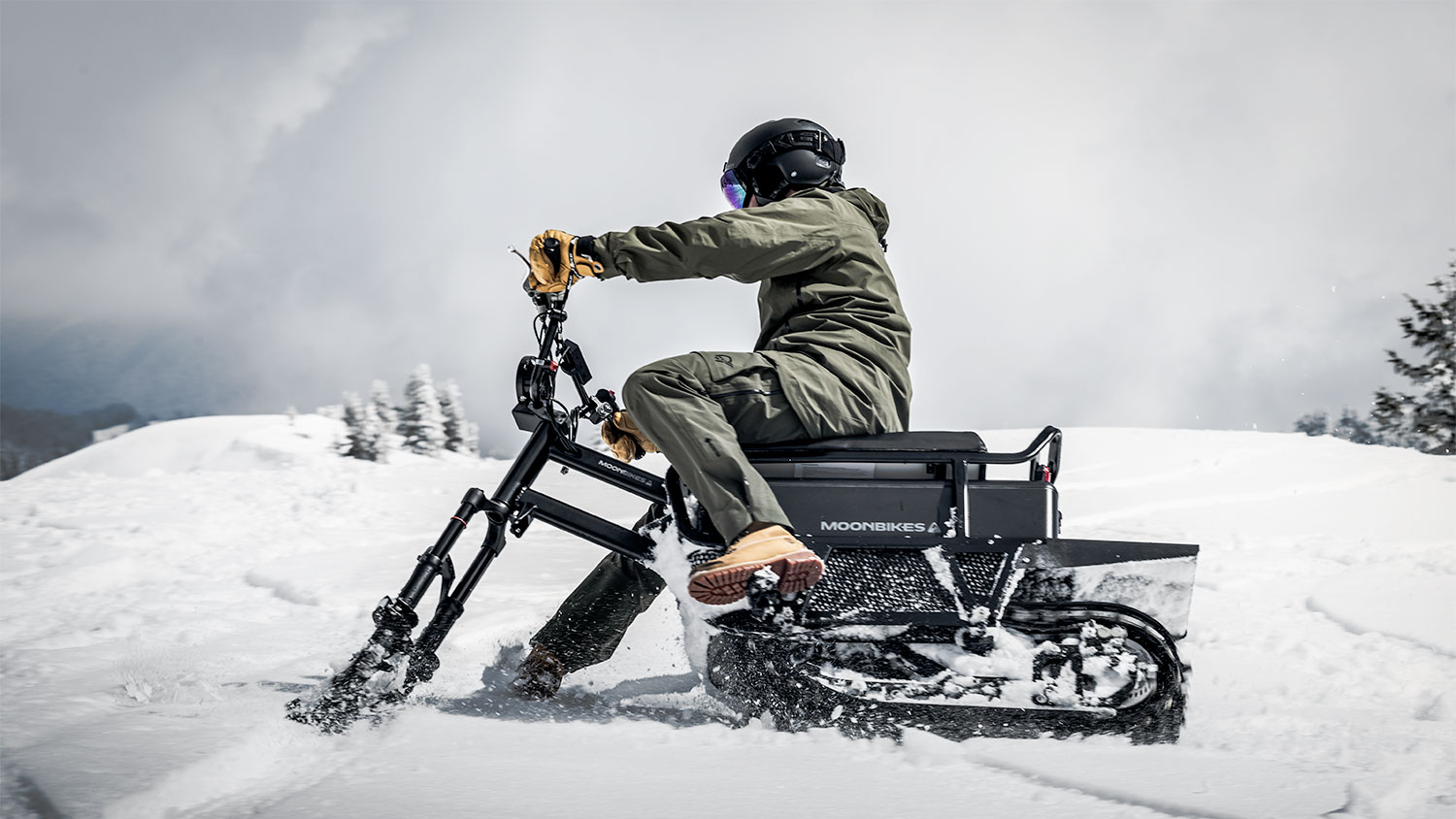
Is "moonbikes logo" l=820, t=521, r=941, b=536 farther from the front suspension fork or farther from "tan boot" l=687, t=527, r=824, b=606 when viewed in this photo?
the front suspension fork

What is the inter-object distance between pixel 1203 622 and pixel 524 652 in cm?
298

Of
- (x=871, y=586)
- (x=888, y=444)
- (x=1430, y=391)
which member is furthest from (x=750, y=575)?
(x=1430, y=391)

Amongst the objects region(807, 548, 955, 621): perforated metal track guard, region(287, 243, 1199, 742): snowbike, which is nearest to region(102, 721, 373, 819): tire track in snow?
region(287, 243, 1199, 742): snowbike

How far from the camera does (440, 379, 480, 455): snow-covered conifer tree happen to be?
3300 cm

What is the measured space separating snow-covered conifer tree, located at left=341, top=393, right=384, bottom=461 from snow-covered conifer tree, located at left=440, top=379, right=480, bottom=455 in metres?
3.34

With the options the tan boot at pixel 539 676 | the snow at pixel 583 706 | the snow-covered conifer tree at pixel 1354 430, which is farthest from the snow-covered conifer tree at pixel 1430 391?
the tan boot at pixel 539 676

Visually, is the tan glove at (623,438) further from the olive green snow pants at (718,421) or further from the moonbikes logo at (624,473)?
the olive green snow pants at (718,421)

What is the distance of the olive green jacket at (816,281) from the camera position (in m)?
2.40

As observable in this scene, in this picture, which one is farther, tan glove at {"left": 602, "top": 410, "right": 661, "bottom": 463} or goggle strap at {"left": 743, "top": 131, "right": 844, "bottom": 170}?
tan glove at {"left": 602, "top": 410, "right": 661, "bottom": 463}

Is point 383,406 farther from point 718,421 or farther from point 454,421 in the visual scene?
point 718,421

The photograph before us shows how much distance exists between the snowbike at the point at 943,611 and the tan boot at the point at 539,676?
0.47 metres

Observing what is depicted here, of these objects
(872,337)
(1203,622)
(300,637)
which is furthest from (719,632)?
(1203,622)

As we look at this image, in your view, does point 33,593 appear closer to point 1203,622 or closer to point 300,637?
point 300,637

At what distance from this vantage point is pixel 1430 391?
21.9 m
